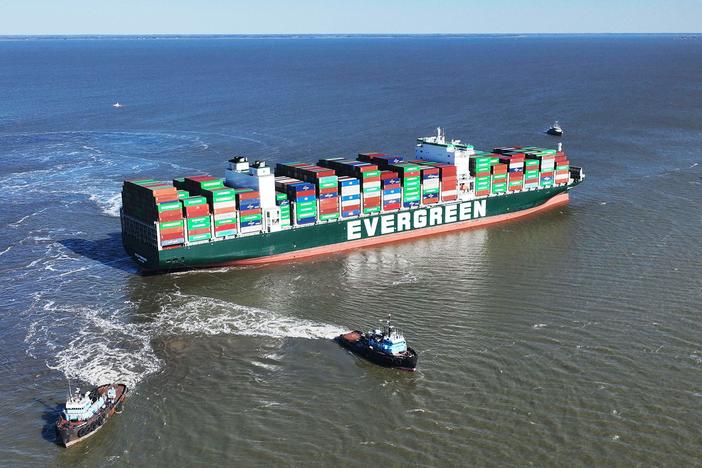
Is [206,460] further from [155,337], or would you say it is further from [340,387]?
[155,337]

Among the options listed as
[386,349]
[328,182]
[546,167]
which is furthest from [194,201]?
[546,167]

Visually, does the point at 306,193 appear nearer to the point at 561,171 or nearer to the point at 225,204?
the point at 225,204

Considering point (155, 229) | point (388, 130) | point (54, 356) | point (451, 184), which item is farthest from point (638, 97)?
point (54, 356)

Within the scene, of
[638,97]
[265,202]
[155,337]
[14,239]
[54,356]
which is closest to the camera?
[54,356]

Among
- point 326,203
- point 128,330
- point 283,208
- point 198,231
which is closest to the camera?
point 128,330

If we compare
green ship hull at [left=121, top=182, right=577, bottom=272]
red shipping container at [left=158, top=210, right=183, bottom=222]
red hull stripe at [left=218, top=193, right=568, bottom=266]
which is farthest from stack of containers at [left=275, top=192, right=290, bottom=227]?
red shipping container at [left=158, top=210, right=183, bottom=222]

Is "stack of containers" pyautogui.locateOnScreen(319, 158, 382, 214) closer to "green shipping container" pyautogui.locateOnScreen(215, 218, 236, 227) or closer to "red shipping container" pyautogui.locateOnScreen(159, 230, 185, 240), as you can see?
"green shipping container" pyautogui.locateOnScreen(215, 218, 236, 227)
